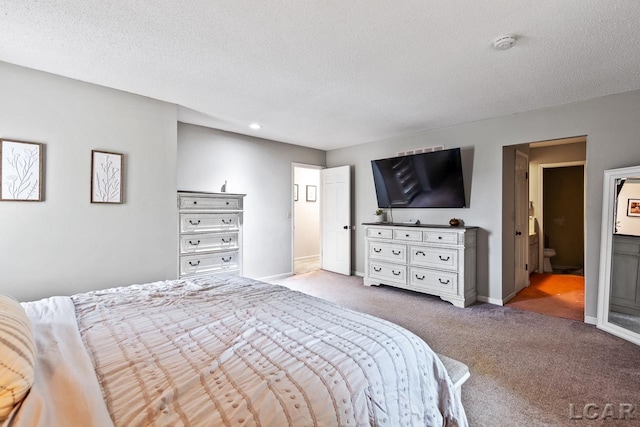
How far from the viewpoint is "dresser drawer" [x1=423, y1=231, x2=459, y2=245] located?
3.83 metres

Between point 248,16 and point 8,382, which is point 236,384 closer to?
point 8,382

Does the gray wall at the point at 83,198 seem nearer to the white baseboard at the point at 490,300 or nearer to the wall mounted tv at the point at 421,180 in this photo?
the wall mounted tv at the point at 421,180

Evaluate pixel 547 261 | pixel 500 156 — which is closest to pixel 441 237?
pixel 500 156

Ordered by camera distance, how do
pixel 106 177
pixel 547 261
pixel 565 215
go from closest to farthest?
pixel 106 177, pixel 547 261, pixel 565 215

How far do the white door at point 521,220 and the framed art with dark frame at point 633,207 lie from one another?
1355 mm

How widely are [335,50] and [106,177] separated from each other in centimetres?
242

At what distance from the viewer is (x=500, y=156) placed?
3.85 metres

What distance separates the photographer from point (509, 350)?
2.60m

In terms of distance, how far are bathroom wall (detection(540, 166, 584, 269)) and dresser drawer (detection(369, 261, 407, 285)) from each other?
12.1 ft

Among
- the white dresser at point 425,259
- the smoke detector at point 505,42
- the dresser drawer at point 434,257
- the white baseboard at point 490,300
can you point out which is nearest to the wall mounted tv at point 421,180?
the white dresser at point 425,259

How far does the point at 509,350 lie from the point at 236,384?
260 centimetres

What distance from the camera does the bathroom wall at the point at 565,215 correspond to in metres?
5.90

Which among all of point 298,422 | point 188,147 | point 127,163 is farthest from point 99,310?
point 188,147

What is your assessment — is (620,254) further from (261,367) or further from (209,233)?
(209,233)
